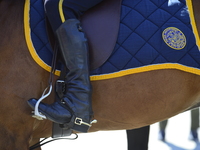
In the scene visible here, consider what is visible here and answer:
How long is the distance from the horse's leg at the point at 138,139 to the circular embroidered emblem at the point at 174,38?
89 centimetres

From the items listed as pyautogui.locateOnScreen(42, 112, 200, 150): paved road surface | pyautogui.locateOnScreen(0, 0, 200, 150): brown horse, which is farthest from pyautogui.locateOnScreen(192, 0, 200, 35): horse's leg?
pyautogui.locateOnScreen(42, 112, 200, 150): paved road surface

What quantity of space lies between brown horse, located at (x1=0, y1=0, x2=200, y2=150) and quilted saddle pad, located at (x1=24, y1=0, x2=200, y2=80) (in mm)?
43

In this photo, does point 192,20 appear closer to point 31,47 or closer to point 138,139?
point 31,47

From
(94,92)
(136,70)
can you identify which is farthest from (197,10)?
(94,92)

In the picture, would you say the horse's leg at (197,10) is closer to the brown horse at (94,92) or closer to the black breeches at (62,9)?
the brown horse at (94,92)

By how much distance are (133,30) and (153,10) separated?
0.19 meters

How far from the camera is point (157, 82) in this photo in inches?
81.0

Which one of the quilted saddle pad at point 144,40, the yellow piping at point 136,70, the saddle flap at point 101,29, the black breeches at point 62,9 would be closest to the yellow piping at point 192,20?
the quilted saddle pad at point 144,40

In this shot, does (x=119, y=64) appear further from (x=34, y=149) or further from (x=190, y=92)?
(x=34, y=149)

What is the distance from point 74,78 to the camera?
197 centimetres

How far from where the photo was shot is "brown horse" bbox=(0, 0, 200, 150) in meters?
1.96

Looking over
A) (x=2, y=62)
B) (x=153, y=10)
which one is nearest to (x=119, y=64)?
(x=153, y=10)

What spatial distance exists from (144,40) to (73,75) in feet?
1.53

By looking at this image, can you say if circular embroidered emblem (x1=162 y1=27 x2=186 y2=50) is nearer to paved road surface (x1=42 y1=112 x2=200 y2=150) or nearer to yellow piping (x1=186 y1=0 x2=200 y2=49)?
yellow piping (x1=186 y1=0 x2=200 y2=49)
